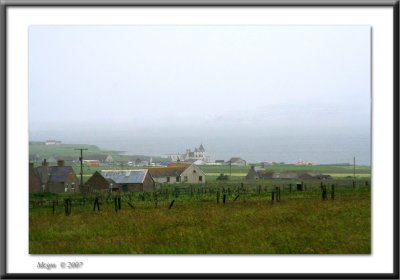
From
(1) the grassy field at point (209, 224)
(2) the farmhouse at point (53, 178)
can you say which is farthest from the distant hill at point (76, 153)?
(1) the grassy field at point (209, 224)

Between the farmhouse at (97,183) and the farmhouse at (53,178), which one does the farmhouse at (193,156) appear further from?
the farmhouse at (53,178)

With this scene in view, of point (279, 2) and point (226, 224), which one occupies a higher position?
point (279, 2)

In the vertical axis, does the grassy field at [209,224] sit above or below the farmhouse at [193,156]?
below

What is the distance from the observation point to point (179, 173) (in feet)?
28.7

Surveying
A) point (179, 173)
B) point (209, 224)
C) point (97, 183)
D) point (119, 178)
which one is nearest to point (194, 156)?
point (179, 173)

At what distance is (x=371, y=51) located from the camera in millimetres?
8242

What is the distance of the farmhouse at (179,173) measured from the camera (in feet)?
28.6

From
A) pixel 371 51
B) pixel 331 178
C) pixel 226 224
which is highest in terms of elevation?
pixel 371 51

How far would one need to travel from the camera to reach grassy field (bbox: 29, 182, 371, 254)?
27.3 feet

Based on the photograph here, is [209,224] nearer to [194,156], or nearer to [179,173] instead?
[179,173]

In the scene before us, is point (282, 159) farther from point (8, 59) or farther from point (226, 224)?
point (8, 59)

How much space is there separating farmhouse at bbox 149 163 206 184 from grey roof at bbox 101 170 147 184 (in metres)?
0.17

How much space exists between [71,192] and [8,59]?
2046mm

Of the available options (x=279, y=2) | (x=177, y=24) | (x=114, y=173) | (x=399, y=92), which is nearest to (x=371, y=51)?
(x=399, y=92)
